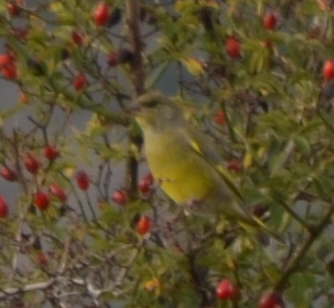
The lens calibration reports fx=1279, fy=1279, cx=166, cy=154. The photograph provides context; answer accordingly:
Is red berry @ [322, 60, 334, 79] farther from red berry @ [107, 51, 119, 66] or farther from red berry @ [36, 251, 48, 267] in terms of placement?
red berry @ [36, 251, 48, 267]

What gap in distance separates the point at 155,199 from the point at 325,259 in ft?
1.74

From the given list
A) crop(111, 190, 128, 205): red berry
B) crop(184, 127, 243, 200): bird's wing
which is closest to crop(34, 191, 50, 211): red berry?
crop(111, 190, 128, 205): red berry

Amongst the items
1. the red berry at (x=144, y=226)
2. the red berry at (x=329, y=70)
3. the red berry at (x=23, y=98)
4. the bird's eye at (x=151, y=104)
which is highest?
the red berry at (x=329, y=70)

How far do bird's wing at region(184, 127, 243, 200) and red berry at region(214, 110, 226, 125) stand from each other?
59 millimetres

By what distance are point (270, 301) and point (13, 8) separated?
1.16 metres

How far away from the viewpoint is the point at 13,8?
3.62m

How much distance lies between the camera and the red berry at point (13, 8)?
358 cm

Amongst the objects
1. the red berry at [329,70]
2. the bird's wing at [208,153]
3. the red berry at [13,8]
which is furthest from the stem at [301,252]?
the red berry at [13,8]

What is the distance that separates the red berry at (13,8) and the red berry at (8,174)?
44 cm

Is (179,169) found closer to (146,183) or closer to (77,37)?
(146,183)

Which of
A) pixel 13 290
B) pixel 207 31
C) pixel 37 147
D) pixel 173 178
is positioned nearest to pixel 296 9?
pixel 207 31

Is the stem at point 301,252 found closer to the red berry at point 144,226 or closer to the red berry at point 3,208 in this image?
the red berry at point 144,226

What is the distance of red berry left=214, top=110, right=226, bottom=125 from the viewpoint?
3.60 meters

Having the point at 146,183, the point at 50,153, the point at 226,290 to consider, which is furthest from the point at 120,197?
the point at 226,290
